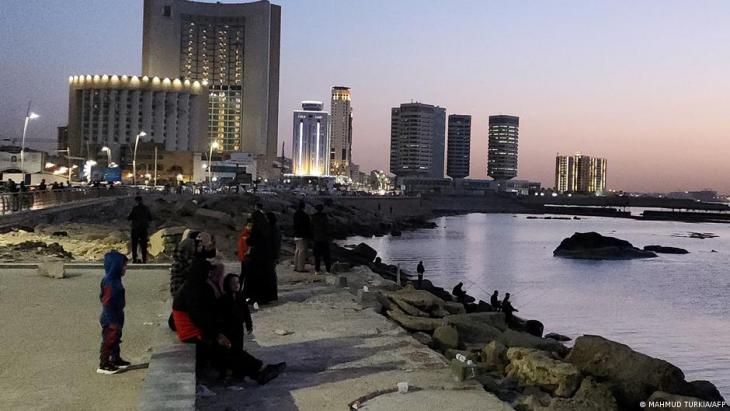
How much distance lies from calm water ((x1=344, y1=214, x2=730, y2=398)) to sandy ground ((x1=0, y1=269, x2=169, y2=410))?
1255 cm

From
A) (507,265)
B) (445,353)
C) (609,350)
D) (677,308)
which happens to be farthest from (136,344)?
(507,265)

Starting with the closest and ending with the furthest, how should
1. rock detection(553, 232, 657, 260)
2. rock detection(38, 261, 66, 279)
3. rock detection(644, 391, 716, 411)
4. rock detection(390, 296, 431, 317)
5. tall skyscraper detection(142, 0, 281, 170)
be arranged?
rock detection(644, 391, 716, 411)
rock detection(390, 296, 431, 317)
rock detection(38, 261, 66, 279)
rock detection(553, 232, 657, 260)
tall skyscraper detection(142, 0, 281, 170)

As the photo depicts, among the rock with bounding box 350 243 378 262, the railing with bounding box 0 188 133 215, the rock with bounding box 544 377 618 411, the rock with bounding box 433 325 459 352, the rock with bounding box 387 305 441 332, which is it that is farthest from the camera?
the rock with bounding box 350 243 378 262

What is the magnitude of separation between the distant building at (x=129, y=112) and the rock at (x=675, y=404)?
157441 mm

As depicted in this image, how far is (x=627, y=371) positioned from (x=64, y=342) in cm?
735

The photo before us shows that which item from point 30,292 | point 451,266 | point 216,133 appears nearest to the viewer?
point 30,292

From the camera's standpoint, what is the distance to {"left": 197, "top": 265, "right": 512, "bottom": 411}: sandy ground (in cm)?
697

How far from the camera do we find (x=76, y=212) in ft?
121

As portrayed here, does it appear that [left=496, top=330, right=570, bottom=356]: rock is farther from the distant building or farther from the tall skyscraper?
the tall skyscraper

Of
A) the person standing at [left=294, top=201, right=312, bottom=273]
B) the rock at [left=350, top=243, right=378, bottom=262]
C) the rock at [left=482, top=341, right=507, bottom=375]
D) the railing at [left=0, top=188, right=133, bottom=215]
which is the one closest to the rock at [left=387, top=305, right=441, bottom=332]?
the rock at [left=482, top=341, right=507, bottom=375]

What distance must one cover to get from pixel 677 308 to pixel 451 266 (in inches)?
673

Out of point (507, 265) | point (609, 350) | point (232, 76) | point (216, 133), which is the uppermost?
point (232, 76)

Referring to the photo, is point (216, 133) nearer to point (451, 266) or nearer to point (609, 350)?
point (451, 266)

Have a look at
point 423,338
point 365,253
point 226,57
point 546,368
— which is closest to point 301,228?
point 423,338
